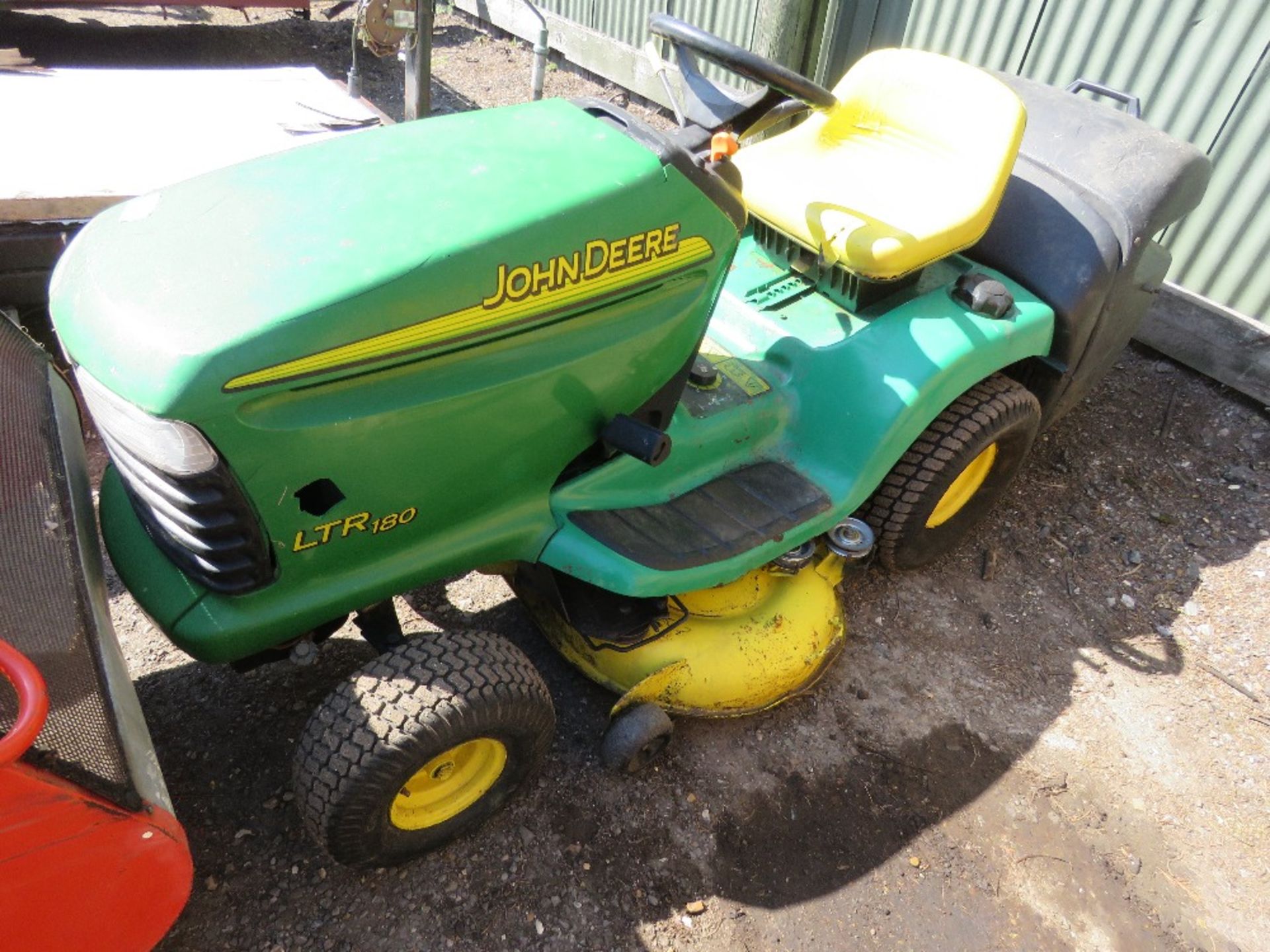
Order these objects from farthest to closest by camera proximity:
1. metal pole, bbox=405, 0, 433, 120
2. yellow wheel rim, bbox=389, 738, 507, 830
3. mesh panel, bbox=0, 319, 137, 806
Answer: metal pole, bbox=405, 0, 433, 120 < yellow wheel rim, bbox=389, 738, 507, 830 < mesh panel, bbox=0, 319, 137, 806

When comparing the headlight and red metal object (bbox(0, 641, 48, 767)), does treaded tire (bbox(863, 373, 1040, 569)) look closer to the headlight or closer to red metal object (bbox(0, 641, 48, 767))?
the headlight

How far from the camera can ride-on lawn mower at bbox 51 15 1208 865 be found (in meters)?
1.48

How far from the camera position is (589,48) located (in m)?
6.20

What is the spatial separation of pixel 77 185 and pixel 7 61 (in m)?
2.35

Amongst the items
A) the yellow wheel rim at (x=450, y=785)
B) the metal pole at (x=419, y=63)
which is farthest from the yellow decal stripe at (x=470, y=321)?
the metal pole at (x=419, y=63)

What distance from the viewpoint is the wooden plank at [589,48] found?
5.78 meters

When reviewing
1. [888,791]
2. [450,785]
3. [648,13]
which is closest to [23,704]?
[450,785]

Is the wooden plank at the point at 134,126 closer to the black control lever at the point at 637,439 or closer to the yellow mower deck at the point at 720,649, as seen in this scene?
the black control lever at the point at 637,439

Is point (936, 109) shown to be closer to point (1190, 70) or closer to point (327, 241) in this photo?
point (1190, 70)

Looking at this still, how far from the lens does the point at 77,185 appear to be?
2.83m

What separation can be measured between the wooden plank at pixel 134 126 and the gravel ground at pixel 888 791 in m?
1.25

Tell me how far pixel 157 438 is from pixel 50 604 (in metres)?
0.38

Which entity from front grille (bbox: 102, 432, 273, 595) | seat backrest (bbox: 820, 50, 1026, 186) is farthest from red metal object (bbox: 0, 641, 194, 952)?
seat backrest (bbox: 820, 50, 1026, 186)

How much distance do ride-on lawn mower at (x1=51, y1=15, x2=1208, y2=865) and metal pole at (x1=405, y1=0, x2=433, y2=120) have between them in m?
1.21
